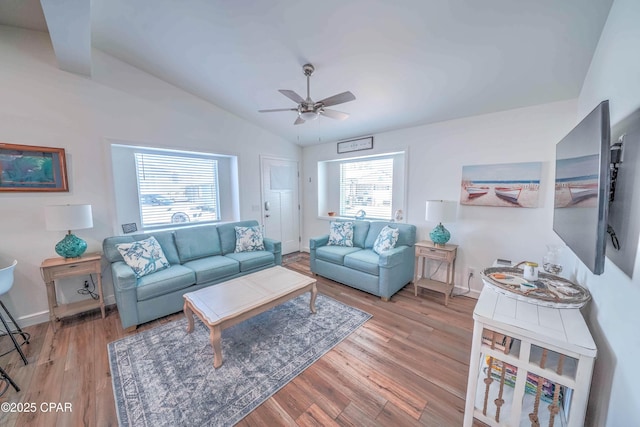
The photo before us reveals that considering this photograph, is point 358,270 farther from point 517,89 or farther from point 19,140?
point 19,140

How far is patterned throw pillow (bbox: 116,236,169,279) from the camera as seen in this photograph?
103 inches

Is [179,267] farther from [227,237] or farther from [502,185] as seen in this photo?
[502,185]

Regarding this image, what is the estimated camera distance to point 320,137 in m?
4.41

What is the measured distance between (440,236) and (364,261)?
1.03 metres

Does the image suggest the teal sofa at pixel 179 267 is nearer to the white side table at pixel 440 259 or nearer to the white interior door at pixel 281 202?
the white interior door at pixel 281 202

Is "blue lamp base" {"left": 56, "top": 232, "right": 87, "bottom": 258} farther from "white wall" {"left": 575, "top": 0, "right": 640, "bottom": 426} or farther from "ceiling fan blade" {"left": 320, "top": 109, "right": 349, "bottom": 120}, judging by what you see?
"white wall" {"left": 575, "top": 0, "right": 640, "bottom": 426}

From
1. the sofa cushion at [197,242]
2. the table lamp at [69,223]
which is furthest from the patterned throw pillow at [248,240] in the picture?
the table lamp at [69,223]

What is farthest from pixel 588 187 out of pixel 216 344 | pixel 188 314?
pixel 188 314

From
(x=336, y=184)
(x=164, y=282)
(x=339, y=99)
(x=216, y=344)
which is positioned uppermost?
(x=339, y=99)

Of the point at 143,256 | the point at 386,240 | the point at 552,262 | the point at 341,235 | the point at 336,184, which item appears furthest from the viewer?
the point at 336,184

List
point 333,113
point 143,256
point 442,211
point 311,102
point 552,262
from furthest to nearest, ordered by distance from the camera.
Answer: point 442,211, point 143,256, point 333,113, point 311,102, point 552,262

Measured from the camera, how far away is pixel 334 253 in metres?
3.46

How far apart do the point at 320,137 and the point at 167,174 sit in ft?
8.72

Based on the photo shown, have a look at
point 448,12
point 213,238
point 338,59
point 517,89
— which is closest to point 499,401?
point 448,12
